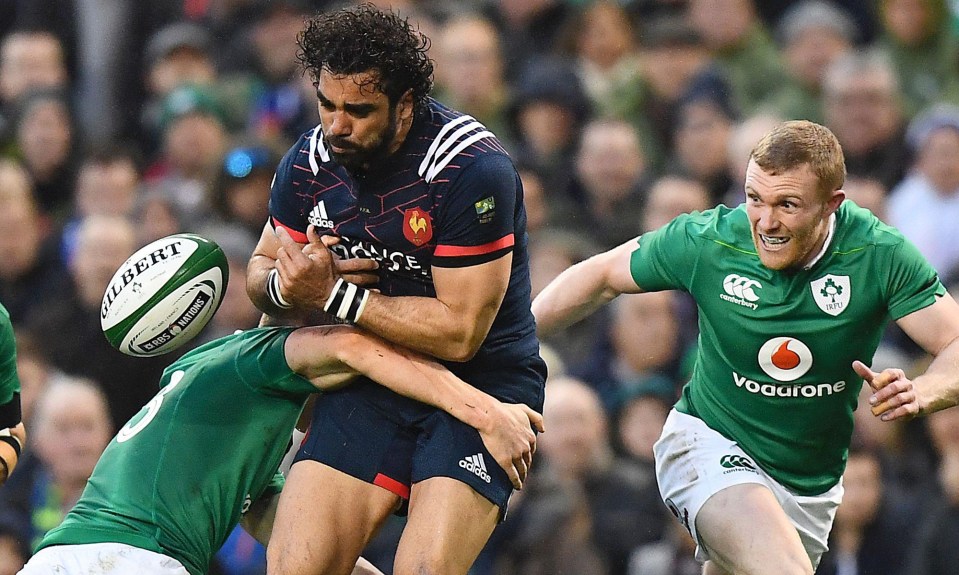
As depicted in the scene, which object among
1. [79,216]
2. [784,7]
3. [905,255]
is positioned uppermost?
[905,255]

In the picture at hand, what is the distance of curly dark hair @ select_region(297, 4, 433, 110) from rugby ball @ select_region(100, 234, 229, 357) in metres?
0.75

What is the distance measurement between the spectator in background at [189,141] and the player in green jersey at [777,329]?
4983mm

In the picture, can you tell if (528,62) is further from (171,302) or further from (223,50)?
(171,302)

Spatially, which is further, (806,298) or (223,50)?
(223,50)

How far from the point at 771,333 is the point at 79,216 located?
6.12 meters

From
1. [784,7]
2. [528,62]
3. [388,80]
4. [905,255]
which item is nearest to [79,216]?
[528,62]

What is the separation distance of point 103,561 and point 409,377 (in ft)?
3.79

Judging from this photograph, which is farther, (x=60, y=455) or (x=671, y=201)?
(x=671, y=201)

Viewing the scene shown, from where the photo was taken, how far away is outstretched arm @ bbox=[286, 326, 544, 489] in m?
5.45

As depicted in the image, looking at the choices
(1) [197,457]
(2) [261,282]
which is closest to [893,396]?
(2) [261,282]

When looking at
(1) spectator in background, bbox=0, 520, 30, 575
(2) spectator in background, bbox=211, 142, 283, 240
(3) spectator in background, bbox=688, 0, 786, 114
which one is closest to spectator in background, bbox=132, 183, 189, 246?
(2) spectator in background, bbox=211, 142, 283, 240

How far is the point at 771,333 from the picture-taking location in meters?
5.75

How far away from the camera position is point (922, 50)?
33.0 feet

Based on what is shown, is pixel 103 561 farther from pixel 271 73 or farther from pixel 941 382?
pixel 271 73
